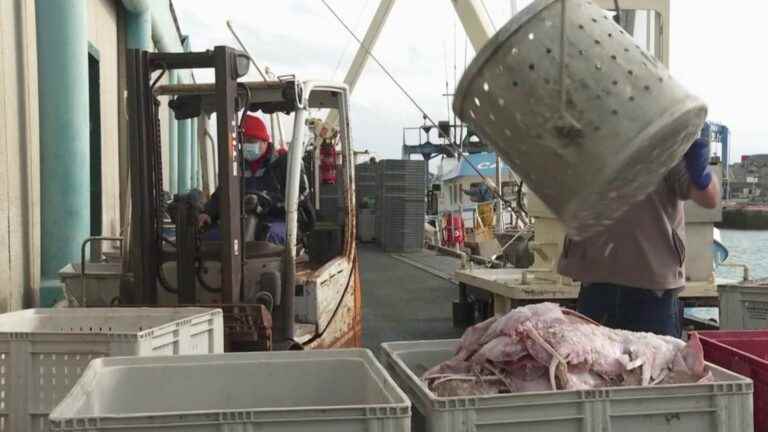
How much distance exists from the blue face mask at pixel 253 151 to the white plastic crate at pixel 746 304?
3.06m

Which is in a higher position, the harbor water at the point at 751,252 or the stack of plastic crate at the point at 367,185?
the stack of plastic crate at the point at 367,185

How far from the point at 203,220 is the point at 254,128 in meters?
0.82

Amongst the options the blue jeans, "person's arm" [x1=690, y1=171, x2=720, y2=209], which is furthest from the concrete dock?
"person's arm" [x1=690, y1=171, x2=720, y2=209]

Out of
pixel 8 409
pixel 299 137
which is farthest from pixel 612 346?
pixel 299 137

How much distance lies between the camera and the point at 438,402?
1964mm

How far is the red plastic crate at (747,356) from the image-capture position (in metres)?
2.43

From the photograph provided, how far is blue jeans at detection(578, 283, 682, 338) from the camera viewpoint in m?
3.30

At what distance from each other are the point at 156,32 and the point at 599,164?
15.4m

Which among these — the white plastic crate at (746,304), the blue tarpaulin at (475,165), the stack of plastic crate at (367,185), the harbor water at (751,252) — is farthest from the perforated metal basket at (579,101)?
the blue tarpaulin at (475,165)

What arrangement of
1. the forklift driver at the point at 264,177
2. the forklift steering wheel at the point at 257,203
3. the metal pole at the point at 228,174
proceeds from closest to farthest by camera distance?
the metal pole at the point at 228,174 < the forklift steering wheel at the point at 257,203 < the forklift driver at the point at 264,177

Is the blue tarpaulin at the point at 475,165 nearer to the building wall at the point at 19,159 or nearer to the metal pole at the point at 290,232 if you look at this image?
the building wall at the point at 19,159

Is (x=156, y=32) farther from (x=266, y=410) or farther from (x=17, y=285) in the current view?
Result: (x=266, y=410)

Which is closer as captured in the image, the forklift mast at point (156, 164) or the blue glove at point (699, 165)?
the blue glove at point (699, 165)

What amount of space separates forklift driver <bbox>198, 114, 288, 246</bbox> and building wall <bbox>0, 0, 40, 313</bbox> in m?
2.03
